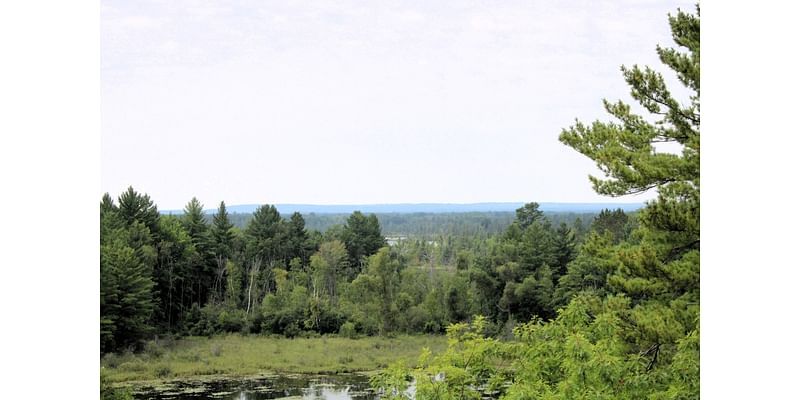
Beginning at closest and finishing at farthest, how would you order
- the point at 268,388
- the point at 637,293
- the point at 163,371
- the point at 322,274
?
the point at 637,293, the point at 163,371, the point at 268,388, the point at 322,274

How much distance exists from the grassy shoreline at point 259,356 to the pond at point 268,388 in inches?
2.6

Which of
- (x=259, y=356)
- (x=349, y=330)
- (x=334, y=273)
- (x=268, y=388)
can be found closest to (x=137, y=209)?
(x=259, y=356)

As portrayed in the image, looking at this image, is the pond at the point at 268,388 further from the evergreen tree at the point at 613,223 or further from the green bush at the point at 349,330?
the evergreen tree at the point at 613,223

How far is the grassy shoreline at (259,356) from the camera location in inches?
317

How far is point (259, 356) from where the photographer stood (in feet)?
26.9

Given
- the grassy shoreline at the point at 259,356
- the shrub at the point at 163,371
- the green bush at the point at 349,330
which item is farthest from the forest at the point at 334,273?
the shrub at the point at 163,371

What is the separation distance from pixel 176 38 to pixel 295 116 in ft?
4.83

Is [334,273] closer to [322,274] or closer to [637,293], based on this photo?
[322,274]

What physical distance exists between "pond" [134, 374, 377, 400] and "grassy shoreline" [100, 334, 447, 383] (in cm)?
7

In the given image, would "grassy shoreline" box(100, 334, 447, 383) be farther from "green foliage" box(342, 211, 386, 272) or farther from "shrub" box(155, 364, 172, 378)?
"green foliage" box(342, 211, 386, 272)

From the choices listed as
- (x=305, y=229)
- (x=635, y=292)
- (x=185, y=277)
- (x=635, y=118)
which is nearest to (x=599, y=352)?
(x=635, y=292)

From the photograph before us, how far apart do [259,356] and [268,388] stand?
0.32 m

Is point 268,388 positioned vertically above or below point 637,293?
below
